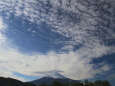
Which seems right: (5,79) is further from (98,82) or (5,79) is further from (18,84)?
(98,82)

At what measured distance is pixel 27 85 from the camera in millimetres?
191375

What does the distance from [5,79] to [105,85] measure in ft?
418

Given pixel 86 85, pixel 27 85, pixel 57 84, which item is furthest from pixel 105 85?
pixel 27 85

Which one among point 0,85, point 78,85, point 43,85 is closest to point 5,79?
point 0,85

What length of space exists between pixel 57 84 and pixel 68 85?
36.8 meters

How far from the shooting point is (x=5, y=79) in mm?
195750

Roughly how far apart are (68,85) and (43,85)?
138 feet

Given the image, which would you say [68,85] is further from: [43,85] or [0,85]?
[0,85]

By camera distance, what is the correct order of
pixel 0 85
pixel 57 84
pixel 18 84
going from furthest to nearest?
pixel 18 84, pixel 0 85, pixel 57 84

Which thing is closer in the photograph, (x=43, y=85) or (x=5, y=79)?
(x=43, y=85)

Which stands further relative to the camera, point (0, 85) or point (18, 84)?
point (18, 84)

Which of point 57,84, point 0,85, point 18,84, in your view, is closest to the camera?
point 57,84

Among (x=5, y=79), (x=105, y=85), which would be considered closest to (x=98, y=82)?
(x=105, y=85)

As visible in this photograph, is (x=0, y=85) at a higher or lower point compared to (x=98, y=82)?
lower
